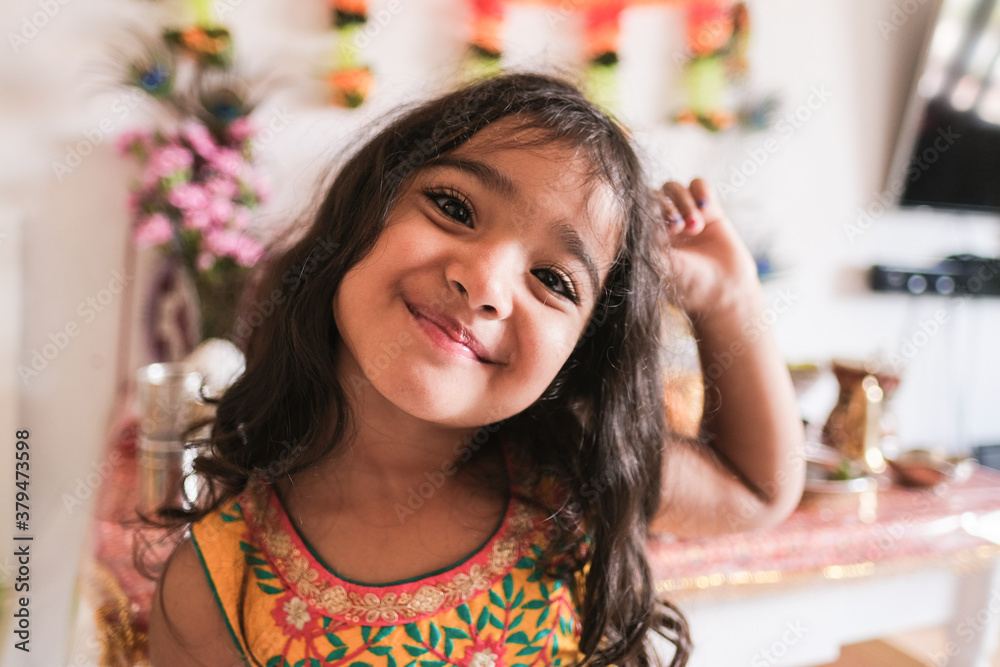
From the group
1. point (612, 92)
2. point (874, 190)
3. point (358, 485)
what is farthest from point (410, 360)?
point (874, 190)

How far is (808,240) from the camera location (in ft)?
7.31

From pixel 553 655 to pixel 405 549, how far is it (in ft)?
0.58

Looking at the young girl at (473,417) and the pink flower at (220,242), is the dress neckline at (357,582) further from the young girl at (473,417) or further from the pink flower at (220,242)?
the pink flower at (220,242)

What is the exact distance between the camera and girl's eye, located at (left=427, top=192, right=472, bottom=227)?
0.58 m

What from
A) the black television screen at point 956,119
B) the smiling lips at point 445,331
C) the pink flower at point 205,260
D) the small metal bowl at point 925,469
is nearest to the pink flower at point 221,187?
the pink flower at point 205,260

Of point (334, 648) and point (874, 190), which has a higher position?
point (874, 190)

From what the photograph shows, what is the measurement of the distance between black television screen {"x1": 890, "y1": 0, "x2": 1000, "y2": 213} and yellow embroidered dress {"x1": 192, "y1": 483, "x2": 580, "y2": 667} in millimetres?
2192

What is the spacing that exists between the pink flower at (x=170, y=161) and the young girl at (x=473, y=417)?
0.79 meters

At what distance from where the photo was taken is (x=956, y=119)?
222 cm

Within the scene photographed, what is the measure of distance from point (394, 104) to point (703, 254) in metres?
1.14

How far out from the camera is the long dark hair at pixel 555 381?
0.63 meters

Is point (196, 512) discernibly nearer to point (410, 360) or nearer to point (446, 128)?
point (410, 360)

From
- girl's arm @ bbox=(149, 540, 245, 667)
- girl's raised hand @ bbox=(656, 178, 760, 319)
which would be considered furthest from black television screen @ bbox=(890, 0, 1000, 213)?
girl's arm @ bbox=(149, 540, 245, 667)

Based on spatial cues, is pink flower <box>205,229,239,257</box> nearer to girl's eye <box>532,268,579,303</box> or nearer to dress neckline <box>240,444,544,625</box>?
dress neckline <box>240,444,544,625</box>
